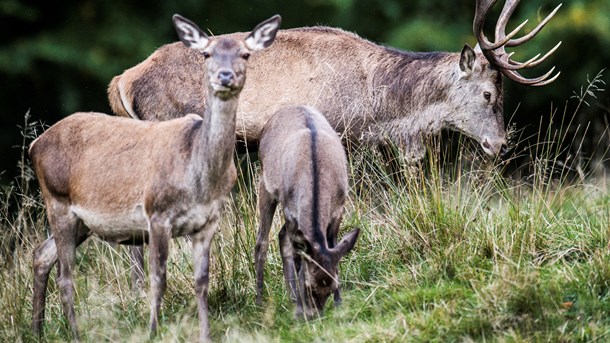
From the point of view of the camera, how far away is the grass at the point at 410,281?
5.72 m

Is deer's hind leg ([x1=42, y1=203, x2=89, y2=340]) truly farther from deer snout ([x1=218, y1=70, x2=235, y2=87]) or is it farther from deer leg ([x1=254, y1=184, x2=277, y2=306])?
deer snout ([x1=218, y1=70, x2=235, y2=87])

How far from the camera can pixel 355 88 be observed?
→ 900cm

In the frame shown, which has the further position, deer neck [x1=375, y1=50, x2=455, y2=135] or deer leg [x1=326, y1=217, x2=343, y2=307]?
deer neck [x1=375, y1=50, x2=455, y2=135]

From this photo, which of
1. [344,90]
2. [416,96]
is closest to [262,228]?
[344,90]

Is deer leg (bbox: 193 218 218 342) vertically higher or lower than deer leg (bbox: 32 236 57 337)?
higher

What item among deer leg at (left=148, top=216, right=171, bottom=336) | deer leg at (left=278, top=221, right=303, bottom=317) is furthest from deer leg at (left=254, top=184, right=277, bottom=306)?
deer leg at (left=148, top=216, right=171, bottom=336)

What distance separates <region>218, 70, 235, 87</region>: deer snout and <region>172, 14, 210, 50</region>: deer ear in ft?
1.38

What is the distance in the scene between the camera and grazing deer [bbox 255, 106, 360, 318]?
6.17 metres

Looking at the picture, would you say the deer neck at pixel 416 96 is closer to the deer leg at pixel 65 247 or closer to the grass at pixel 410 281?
the grass at pixel 410 281

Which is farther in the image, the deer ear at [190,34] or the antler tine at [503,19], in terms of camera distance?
the antler tine at [503,19]

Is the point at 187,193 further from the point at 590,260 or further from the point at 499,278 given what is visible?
the point at 590,260

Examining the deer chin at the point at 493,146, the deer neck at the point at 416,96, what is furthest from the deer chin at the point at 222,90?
the deer chin at the point at 493,146

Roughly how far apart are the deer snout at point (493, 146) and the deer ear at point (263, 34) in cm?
298

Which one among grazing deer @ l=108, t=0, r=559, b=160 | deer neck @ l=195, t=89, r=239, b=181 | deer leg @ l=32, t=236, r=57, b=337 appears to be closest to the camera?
deer neck @ l=195, t=89, r=239, b=181
